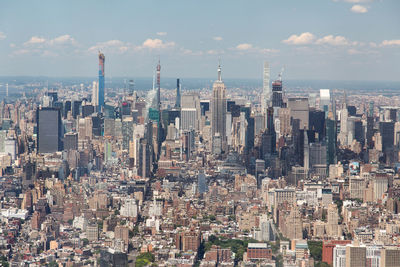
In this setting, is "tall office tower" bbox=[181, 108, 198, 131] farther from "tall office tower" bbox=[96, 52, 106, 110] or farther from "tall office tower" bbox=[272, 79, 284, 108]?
"tall office tower" bbox=[272, 79, 284, 108]

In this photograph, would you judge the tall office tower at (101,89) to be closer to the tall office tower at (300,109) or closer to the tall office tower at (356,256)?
the tall office tower at (300,109)

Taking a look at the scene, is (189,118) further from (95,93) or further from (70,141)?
(70,141)

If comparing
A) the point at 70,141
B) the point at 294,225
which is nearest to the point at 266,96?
the point at 70,141

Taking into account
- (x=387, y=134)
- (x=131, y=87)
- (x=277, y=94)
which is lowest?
(x=387, y=134)

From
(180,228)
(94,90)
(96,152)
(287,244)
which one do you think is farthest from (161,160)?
(287,244)

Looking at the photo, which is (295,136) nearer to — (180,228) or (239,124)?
(239,124)

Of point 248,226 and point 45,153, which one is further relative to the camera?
point 45,153
